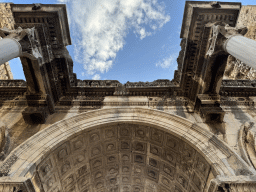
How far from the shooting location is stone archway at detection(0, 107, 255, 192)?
5934 mm

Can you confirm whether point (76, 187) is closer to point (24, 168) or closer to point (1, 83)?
point (24, 168)

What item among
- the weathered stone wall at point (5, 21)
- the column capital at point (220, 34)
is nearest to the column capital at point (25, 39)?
the column capital at point (220, 34)

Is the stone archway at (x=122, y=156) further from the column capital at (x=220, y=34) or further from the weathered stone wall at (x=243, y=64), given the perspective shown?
the weathered stone wall at (x=243, y=64)

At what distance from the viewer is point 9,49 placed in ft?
18.9

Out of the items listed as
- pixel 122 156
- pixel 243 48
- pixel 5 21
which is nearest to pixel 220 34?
pixel 243 48

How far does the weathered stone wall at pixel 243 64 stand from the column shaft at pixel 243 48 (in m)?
7.35

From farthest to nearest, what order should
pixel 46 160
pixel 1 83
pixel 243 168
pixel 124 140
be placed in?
pixel 1 83, pixel 124 140, pixel 46 160, pixel 243 168

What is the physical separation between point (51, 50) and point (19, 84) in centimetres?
266

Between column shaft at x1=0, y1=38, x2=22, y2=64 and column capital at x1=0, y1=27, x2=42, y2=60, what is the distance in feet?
0.66

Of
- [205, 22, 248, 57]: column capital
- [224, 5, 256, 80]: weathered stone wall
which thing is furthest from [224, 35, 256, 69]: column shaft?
[224, 5, 256, 80]: weathered stone wall

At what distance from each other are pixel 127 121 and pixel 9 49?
471 cm

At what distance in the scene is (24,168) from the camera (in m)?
5.67

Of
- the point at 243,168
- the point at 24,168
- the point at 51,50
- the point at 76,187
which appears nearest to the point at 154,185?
the point at 76,187

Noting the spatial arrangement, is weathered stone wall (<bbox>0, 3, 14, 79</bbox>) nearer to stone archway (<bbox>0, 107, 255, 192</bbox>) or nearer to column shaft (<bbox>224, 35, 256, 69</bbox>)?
stone archway (<bbox>0, 107, 255, 192</bbox>)
